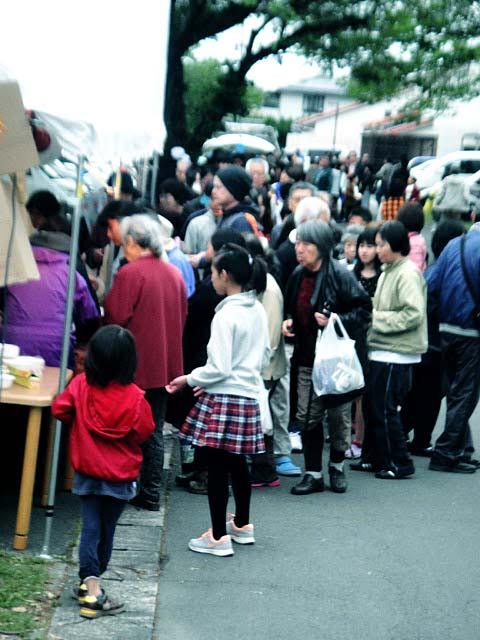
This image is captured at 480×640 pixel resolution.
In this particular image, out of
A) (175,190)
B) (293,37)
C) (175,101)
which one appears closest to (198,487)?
(175,190)

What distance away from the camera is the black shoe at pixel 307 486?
26.1ft

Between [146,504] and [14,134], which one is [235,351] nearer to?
[146,504]

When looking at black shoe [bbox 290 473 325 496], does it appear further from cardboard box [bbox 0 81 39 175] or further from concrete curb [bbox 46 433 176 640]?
cardboard box [bbox 0 81 39 175]

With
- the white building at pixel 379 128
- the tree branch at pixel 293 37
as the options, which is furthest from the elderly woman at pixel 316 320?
the white building at pixel 379 128

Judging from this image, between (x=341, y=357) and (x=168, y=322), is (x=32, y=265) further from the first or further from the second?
(x=341, y=357)

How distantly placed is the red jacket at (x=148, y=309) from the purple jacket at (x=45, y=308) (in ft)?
0.64

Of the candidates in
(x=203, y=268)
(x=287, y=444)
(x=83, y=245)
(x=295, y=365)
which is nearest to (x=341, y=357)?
(x=295, y=365)

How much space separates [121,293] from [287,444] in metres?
2.16

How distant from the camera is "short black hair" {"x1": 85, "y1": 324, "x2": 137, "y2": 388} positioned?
546 cm

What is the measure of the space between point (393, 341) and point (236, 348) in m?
2.23

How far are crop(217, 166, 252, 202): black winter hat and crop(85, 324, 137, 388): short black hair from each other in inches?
142

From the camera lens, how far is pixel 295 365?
26.6 ft

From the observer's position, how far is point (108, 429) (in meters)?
5.49

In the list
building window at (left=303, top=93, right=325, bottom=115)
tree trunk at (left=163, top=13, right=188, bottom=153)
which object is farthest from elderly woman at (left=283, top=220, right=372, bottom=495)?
building window at (left=303, top=93, right=325, bottom=115)
